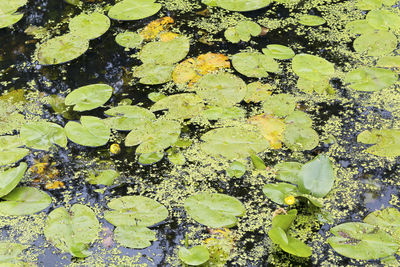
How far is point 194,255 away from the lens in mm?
1410

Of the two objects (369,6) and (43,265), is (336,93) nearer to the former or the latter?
(369,6)

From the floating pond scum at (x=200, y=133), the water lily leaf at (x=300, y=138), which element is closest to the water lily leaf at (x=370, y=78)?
the floating pond scum at (x=200, y=133)

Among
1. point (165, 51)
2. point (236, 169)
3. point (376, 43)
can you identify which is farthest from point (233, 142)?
point (376, 43)

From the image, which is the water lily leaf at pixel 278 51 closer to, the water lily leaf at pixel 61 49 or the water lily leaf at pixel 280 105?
the water lily leaf at pixel 280 105

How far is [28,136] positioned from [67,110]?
20 cm

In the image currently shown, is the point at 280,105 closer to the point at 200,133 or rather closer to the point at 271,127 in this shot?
the point at 271,127

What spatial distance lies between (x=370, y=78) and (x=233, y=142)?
2.38 ft

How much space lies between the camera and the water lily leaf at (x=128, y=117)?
1.84 meters

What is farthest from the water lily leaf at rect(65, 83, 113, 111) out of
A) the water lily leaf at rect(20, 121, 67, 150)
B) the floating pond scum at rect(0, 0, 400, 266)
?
the water lily leaf at rect(20, 121, 67, 150)

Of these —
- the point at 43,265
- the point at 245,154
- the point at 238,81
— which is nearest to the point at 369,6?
the point at 238,81

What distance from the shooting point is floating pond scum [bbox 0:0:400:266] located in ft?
4.84

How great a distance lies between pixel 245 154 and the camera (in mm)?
1716

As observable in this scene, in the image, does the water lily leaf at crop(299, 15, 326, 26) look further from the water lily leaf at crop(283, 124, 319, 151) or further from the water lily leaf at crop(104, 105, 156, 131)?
the water lily leaf at crop(104, 105, 156, 131)

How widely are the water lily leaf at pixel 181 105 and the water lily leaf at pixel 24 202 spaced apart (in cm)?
55
